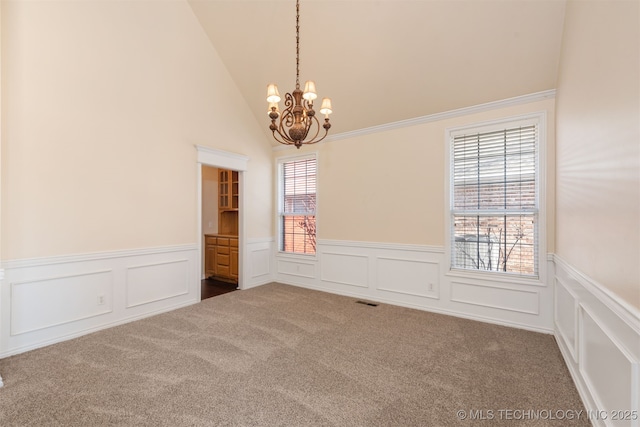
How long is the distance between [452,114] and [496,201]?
1.25m

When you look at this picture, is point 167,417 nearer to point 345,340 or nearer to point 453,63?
point 345,340

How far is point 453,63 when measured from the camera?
3.38 m

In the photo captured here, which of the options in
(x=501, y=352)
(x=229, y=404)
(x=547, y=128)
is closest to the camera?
(x=229, y=404)

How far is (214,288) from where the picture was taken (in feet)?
17.4

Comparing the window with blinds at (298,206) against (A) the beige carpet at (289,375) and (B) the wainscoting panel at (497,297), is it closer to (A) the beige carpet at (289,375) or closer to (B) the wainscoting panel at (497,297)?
(A) the beige carpet at (289,375)

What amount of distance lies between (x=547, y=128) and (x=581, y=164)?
139 cm

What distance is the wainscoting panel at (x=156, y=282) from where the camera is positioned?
365 centimetres

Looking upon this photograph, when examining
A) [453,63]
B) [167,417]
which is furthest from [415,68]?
[167,417]

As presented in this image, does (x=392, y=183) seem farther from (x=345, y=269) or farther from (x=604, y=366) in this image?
(x=604, y=366)

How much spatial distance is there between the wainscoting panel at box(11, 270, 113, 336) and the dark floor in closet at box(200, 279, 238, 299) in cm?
155

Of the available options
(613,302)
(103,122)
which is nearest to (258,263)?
(103,122)

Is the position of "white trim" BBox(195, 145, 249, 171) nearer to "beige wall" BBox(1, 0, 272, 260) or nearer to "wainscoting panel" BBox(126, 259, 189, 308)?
"beige wall" BBox(1, 0, 272, 260)

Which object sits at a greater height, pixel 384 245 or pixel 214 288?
pixel 384 245

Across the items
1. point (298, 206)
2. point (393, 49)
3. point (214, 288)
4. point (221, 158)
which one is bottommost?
point (214, 288)
